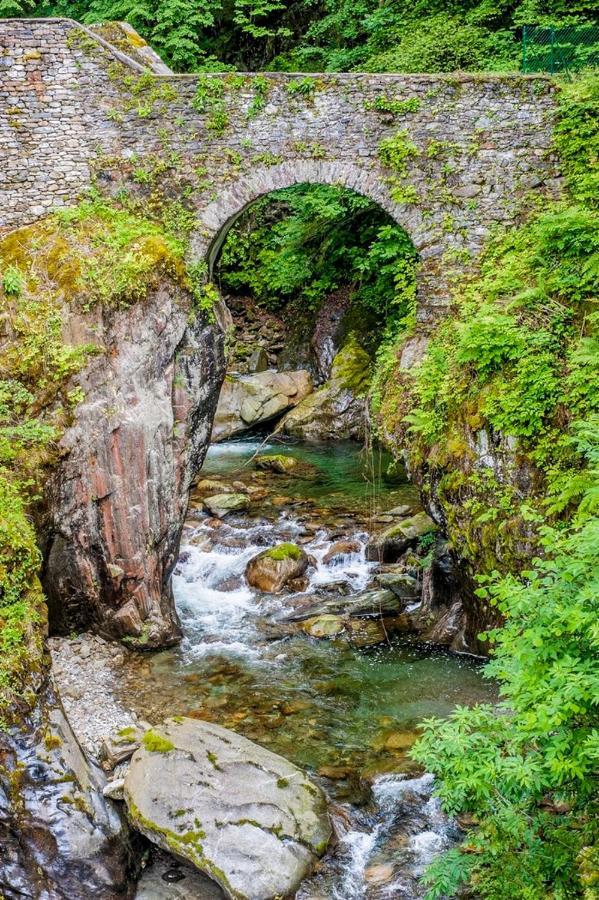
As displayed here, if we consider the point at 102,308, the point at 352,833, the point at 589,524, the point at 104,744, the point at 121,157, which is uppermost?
the point at 121,157

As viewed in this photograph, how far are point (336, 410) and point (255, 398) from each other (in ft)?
7.26

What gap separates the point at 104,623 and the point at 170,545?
57.1 inches

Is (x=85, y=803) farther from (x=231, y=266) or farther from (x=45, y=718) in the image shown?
(x=231, y=266)

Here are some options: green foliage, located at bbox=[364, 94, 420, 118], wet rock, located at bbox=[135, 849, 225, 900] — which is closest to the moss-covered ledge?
green foliage, located at bbox=[364, 94, 420, 118]

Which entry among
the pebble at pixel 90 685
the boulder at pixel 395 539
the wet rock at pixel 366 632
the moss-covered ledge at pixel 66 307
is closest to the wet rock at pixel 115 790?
the pebble at pixel 90 685

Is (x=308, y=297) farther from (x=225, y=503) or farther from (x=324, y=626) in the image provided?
(x=324, y=626)

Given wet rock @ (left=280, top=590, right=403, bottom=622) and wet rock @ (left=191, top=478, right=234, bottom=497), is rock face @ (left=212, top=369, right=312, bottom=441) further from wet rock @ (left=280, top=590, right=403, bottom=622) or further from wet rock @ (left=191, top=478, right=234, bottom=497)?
wet rock @ (left=280, top=590, right=403, bottom=622)

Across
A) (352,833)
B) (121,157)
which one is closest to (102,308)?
(121,157)

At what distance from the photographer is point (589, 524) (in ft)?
14.1

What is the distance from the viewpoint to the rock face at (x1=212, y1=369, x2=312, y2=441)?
1775 centimetres

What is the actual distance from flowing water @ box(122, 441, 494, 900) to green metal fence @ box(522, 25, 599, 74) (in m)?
7.81

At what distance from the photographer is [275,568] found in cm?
1117

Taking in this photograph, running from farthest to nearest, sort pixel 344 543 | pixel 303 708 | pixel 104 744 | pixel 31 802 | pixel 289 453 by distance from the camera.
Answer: pixel 289 453
pixel 344 543
pixel 303 708
pixel 104 744
pixel 31 802

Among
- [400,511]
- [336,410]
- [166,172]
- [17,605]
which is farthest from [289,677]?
[336,410]
